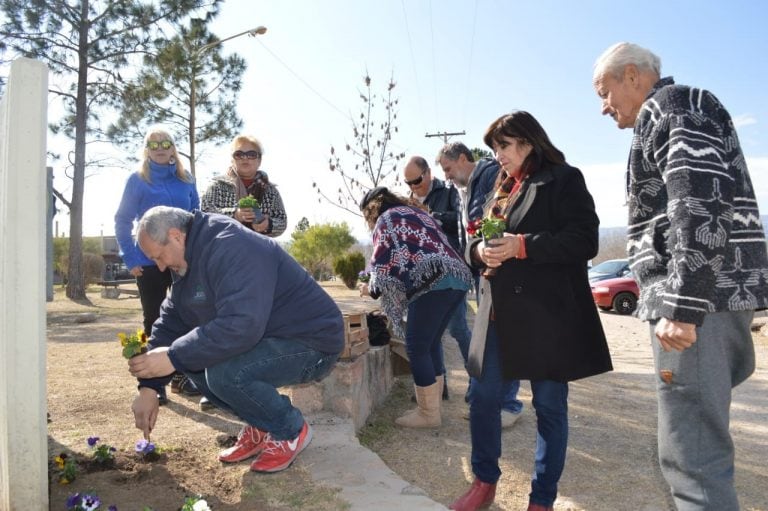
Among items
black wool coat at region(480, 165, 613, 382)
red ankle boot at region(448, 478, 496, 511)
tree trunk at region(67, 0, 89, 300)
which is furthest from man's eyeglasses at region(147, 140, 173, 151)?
tree trunk at region(67, 0, 89, 300)

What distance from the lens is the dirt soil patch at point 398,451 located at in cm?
268

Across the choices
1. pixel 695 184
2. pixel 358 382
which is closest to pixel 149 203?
pixel 358 382

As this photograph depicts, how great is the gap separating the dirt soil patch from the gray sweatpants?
1220 mm

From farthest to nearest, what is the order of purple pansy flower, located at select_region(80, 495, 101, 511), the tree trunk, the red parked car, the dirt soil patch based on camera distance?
the tree trunk < the red parked car < the dirt soil patch < purple pansy flower, located at select_region(80, 495, 101, 511)

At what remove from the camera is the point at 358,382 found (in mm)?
3834

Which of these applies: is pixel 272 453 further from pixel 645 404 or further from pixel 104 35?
pixel 104 35

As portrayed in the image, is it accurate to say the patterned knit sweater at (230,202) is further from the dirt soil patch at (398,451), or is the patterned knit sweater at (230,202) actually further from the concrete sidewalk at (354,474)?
the concrete sidewalk at (354,474)

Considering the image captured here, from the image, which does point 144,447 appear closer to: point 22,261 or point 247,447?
point 247,447

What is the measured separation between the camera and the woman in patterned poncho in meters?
3.64

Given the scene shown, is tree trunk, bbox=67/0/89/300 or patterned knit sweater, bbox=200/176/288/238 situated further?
tree trunk, bbox=67/0/89/300

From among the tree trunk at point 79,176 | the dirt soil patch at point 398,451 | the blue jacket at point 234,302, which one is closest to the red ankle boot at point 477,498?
the dirt soil patch at point 398,451

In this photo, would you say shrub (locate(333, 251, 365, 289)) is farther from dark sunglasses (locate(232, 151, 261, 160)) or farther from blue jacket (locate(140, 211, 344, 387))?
blue jacket (locate(140, 211, 344, 387))

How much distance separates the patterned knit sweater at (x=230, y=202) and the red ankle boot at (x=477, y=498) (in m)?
2.41

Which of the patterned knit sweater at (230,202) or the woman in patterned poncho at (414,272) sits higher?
the patterned knit sweater at (230,202)
